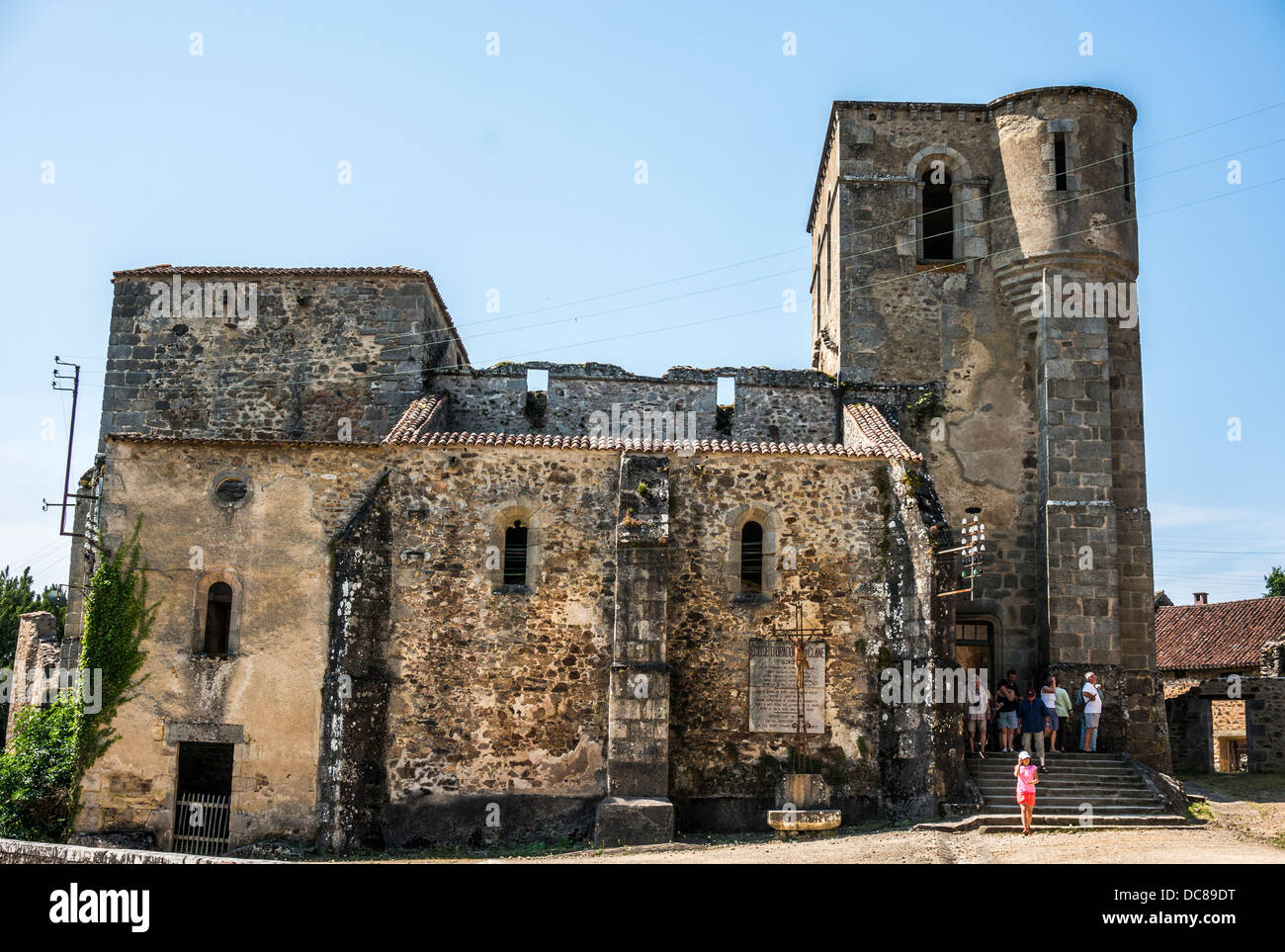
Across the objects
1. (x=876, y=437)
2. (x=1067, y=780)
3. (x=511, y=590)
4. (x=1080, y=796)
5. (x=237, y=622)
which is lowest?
(x=1080, y=796)

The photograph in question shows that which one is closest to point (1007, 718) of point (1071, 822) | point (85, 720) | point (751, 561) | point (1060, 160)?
point (1071, 822)

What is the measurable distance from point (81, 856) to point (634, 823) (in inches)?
289

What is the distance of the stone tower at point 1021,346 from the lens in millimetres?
21500

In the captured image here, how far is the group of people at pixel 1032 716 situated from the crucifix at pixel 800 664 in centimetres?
287

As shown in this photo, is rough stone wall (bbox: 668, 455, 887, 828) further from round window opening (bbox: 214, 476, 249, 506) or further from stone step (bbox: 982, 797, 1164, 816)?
round window opening (bbox: 214, 476, 249, 506)

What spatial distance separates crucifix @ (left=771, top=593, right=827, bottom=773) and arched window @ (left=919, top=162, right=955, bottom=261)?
902 centimetres

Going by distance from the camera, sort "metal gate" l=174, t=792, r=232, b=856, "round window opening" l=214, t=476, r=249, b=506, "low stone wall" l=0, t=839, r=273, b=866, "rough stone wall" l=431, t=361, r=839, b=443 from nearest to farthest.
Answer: "low stone wall" l=0, t=839, r=273, b=866 → "metal gate" l=174, t=792, r=232, b=856 → "round window opening" l=214, t=476, r=249, b=506 → "rough stone wall" l=431, t=361, r=839, b=443

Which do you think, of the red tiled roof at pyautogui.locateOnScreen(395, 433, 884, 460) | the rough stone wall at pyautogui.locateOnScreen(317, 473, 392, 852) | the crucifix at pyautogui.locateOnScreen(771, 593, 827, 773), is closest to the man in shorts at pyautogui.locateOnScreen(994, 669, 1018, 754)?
the crucifix at pyautogui.locateOnScreen(771, 593, 827, 773)

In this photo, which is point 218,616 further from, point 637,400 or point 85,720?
point 637,400

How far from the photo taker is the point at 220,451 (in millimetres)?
19094

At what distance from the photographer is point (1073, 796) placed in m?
18.2

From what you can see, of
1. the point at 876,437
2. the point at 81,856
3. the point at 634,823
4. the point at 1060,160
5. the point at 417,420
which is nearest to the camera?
the point at 81,856

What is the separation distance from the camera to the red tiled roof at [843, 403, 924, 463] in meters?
19.5

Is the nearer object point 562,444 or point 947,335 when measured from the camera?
point 562,444
